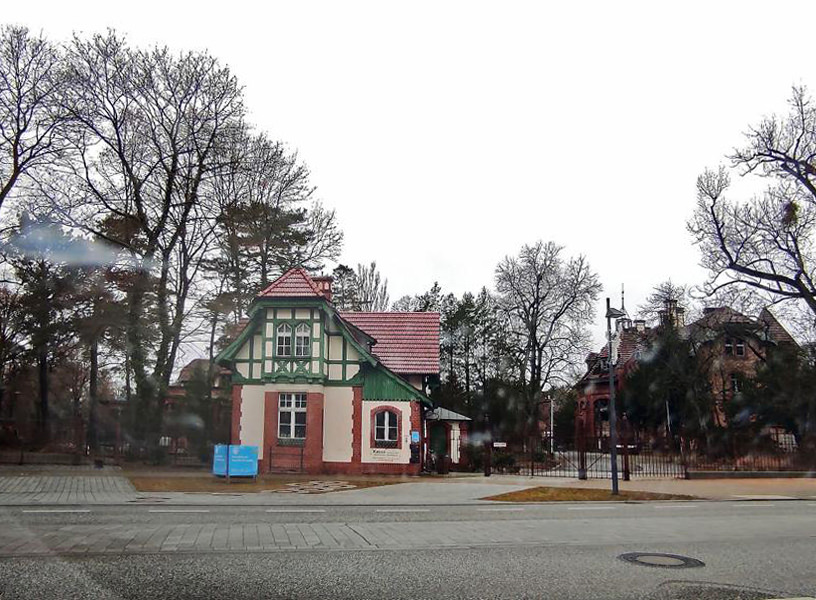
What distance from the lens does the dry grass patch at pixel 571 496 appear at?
66.3 feet

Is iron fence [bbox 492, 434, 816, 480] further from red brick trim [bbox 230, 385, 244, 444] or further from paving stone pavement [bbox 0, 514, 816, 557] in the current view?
paving stone pavement [bbox 0, 514, 816, 557]

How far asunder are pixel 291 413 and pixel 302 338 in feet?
10.5

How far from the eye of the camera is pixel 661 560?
31.5 ft

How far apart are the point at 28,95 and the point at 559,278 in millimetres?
35286

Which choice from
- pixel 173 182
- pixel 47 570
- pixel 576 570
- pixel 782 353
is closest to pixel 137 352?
pixel 173 182

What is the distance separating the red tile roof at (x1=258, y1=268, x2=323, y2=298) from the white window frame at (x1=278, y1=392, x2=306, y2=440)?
4.16m

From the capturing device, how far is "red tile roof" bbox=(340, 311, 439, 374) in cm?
3384

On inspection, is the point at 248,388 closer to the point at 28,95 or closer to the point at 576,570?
the point at 28,95

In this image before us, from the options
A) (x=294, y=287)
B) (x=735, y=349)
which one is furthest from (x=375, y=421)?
(x=735, y=349)

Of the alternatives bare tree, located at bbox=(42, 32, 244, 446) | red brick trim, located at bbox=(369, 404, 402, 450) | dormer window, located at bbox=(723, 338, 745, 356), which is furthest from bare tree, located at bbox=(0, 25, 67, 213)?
dormer window, located at bbox=(723, 338, 745, 356)

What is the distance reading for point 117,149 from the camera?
31016 mm

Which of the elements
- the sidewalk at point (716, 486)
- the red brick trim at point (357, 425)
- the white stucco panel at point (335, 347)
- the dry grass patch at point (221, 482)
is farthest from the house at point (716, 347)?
the white stucco panel at point (335, 347)

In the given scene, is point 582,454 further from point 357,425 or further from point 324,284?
point 324,284

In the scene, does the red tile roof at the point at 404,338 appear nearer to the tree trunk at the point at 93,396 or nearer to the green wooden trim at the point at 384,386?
the green wooden trim at the point at 384,386
